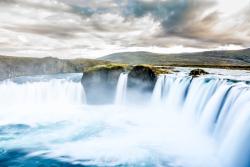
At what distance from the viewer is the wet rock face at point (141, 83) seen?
102 feet

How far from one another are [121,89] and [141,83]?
375 centimetres

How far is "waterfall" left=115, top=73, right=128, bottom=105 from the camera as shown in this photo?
111 ft

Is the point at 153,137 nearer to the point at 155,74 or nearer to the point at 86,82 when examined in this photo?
the point at 155,74

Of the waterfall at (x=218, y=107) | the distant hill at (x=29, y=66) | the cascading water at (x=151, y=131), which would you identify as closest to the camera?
the waterfall at (x=218, y=107)

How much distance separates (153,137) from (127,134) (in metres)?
2.28

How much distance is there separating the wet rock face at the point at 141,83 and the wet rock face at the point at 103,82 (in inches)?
116

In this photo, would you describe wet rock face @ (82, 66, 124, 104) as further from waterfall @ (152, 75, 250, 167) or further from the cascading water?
waterfall @ (152, 75, 250, 167)

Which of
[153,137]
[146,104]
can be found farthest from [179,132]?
[146,104]

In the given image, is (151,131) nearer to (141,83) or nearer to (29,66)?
(141,83)

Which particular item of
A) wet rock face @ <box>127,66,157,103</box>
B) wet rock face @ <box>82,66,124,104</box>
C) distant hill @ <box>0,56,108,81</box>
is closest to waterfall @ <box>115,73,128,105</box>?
wet rock face @ <box>82,66,124,104</box>

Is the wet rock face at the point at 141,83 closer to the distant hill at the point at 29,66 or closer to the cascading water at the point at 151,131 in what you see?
the cascading water at the point at 151,131

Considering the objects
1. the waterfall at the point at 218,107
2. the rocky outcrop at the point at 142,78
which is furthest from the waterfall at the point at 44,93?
the waterfall at the point at 218,107

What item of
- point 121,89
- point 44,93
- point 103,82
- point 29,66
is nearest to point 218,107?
point 121,89

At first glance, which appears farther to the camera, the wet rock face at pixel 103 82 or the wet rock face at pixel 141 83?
the wet rock face at pixel 103 82
